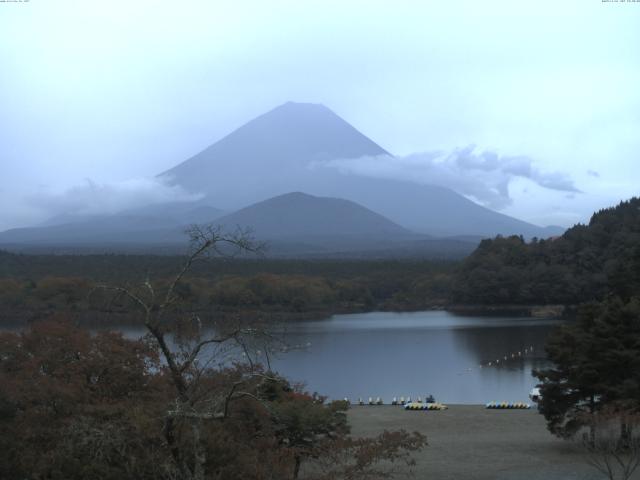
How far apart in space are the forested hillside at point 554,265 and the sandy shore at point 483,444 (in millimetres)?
26540

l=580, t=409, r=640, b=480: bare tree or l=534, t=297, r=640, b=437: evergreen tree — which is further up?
l=534, t=297, r=640, b=437: evergreen tree

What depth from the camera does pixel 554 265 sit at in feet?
142

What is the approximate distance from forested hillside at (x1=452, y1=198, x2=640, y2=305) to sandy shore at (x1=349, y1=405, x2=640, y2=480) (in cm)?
2654

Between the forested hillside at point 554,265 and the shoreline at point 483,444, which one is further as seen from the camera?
the forested hillside at point 554,265

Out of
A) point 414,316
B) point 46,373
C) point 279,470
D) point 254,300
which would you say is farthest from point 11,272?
point 279,470

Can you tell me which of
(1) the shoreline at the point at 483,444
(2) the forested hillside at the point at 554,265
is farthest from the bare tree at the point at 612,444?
(2) the forested hillside at the point at 554,265

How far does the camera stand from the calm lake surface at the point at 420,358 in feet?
64.9

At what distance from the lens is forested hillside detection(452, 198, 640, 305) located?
41.2m

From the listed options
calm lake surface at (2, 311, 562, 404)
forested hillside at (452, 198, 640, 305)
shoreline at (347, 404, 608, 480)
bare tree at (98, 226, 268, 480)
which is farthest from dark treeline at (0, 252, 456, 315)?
bare tree at (98, 226, 268, 480)

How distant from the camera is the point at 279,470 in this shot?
557 cm

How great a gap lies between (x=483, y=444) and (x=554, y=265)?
1323 inches

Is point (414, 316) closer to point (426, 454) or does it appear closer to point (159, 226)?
point (426, 454)

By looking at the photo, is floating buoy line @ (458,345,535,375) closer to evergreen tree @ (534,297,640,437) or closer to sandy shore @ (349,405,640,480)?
sandy shore @ (349,405,640,480)

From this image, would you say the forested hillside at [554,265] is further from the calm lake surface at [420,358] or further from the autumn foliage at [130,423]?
the autumn foliage at [130,423]
